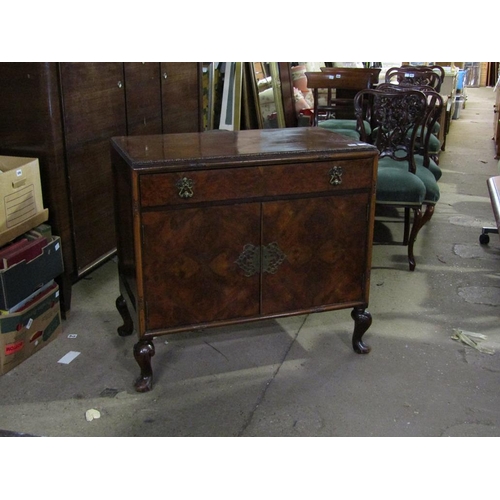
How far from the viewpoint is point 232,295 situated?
2236 mm

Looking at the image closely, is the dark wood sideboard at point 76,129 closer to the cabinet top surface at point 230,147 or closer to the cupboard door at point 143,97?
the cupboard door at point 143,97

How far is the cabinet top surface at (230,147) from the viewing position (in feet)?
6.68

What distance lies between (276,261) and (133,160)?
25.0 inches

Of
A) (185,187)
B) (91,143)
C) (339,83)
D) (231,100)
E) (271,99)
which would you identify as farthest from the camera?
(271,99)

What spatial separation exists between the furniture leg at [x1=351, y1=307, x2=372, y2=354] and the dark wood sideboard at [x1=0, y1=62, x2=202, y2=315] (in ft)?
4.20

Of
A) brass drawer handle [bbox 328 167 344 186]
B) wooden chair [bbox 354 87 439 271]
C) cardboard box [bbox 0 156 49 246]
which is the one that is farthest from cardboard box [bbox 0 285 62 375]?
wooden chair [bbox 354 87 439 271]

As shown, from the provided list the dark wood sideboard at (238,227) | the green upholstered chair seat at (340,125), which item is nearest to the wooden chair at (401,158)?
the dark wood sideboard at (238,227)

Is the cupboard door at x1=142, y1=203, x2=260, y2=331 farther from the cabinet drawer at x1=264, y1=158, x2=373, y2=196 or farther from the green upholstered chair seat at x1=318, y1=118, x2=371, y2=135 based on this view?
the green upholstered chair seat at x1=318, y1=118, x2=371, y2=135

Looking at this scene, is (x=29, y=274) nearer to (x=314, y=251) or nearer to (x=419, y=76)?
(x=314, y=251)

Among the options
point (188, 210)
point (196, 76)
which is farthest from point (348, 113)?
point (188, 210)

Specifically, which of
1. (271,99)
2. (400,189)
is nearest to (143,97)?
(400,189)

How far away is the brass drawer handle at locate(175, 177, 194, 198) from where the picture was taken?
202cm

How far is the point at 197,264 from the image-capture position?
2154 millimetres

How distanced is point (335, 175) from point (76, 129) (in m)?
1.27
